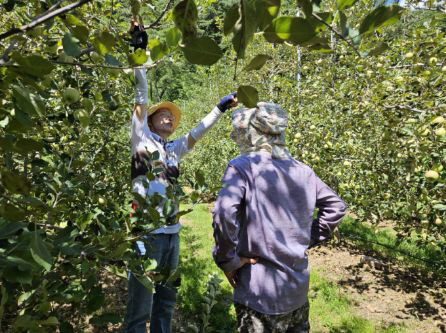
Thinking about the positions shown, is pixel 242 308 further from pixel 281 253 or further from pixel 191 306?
pixel 191 306

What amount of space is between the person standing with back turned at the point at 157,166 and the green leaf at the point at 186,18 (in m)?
1.32

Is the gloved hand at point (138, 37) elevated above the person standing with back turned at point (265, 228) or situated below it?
above

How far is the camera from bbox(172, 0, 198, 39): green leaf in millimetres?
475

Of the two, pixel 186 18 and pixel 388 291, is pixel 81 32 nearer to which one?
pixel 186 18

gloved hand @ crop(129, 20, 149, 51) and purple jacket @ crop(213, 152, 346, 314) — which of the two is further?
purple jacket @ crop(213, 152, 346, 314)

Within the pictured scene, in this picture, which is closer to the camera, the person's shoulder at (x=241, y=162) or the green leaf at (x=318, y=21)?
the green leaf at (x=318, y=21)

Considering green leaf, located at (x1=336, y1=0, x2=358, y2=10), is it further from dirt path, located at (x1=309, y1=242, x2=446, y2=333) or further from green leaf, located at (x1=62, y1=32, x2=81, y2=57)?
dirt path, located at (x1=309, y1=242, x2=446, y2=333)

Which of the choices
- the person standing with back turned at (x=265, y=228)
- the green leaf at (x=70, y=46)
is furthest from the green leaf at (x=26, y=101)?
the person standing with back turned at (x=265, y=228)

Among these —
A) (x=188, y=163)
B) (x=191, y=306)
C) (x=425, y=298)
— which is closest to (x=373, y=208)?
(x=425, y=298)

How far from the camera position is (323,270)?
15.1 ft

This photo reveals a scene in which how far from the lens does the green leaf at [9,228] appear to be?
2.12ft

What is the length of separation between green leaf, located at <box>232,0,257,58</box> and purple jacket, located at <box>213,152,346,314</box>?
1136 millimetres

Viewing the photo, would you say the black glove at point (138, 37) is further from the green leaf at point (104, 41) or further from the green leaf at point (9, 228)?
the green leaf at point (9, 228)

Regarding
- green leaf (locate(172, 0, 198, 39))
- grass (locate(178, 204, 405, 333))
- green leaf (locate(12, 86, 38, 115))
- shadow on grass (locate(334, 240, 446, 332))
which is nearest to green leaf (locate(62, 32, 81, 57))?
green leaf (locate(12, 86, 38, 115))
